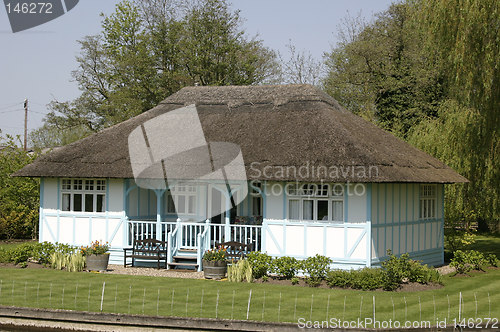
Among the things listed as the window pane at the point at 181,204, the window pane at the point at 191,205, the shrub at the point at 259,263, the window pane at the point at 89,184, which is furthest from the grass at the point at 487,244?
the window pane at the point at 89,184

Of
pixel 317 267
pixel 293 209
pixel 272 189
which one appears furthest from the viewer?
pixel 272 189

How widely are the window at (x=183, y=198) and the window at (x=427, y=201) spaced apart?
7739mm

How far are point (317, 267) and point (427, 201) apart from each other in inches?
262

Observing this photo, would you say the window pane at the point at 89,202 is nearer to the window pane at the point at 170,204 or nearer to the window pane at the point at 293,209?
the window pane at the point at 170,204

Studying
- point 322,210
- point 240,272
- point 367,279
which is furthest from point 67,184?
point 367,279

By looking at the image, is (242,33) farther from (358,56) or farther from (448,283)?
(448,283)

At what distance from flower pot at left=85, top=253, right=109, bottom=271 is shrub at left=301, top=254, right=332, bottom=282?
20.2 feet

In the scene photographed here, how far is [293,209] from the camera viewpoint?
19953mm

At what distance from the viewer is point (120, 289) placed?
54.9 feet

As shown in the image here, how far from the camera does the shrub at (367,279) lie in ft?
56.5

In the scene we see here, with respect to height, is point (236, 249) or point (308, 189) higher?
point (308, 189)

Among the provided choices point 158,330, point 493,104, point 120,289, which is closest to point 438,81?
point 493,104

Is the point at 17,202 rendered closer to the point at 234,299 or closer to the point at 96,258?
the point at 96,258

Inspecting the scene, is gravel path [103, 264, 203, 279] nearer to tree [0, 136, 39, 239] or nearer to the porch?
the porch
